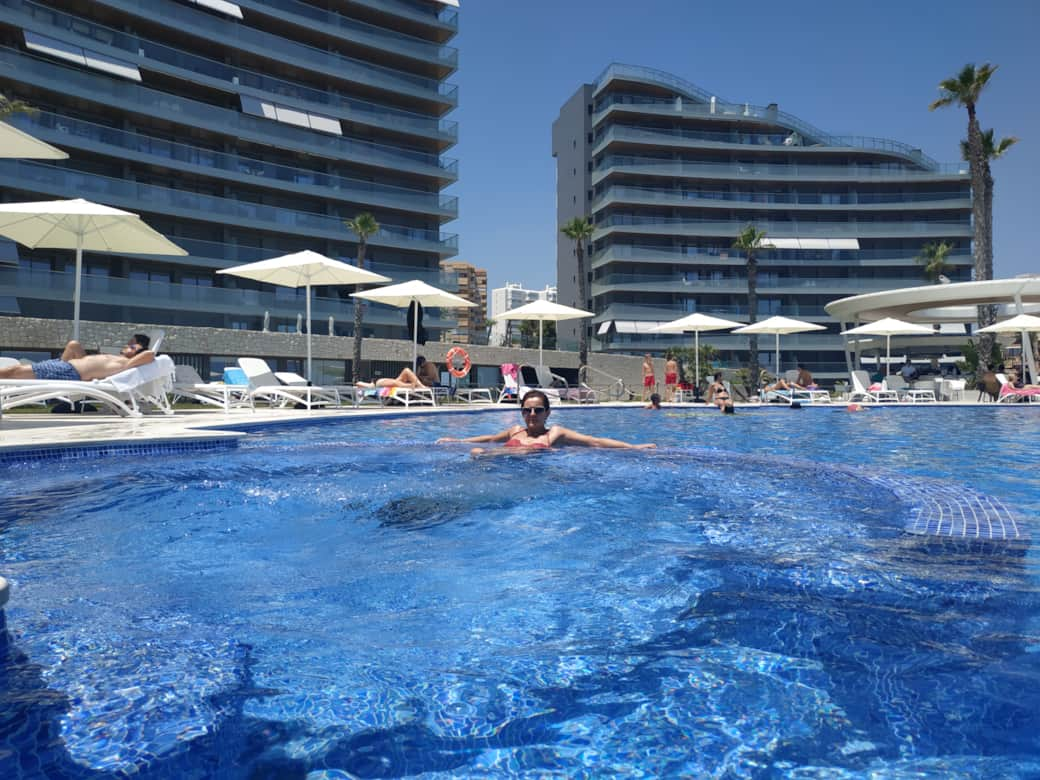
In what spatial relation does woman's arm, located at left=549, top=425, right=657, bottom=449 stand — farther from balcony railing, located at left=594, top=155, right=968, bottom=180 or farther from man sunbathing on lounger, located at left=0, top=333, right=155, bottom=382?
balcony railing, located at left=594, top=155, right=968, bottom=180

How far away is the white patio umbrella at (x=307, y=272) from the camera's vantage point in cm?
1409

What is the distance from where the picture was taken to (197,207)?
31.3 m

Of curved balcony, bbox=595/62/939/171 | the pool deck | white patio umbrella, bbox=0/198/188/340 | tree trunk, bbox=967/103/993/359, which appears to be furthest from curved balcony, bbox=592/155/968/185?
the pool deck

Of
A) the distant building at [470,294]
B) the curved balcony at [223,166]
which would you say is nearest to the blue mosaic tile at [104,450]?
the curved balcony at [223,166]

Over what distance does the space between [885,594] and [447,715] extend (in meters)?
1.92

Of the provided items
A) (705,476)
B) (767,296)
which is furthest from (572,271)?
(705,476)

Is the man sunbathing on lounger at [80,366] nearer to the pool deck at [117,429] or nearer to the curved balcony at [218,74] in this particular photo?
the pool deck at [117,429]

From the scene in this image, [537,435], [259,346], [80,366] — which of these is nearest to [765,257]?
[259,346]

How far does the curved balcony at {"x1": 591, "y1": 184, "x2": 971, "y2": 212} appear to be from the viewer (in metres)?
49.3

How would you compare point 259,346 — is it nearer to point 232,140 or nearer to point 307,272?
point 307,272

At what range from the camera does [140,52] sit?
30.5 meters

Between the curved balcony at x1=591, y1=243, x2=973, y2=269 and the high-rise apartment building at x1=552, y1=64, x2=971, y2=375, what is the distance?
108mm

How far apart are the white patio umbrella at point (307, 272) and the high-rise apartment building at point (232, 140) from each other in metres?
16.1

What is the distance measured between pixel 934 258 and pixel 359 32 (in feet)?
141
